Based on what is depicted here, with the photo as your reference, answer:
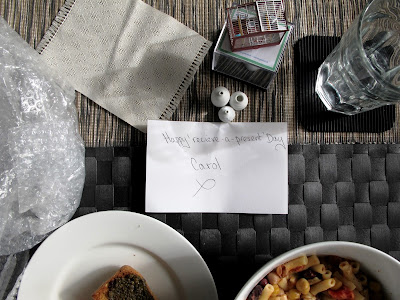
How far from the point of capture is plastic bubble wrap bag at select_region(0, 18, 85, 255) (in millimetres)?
572

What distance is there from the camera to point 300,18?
66cm

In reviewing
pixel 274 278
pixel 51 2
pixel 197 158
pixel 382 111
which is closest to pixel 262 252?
pixel 274 278

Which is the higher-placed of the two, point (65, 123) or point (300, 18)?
point (300, 18)

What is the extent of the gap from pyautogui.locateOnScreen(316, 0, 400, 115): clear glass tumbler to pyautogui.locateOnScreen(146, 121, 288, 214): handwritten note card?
12 cm

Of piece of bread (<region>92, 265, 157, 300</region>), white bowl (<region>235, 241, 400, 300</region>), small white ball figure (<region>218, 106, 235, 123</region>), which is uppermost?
small white ball figure (<region>218, 106, 235, 123</region>)

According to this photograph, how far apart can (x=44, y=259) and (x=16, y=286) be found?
8 cm

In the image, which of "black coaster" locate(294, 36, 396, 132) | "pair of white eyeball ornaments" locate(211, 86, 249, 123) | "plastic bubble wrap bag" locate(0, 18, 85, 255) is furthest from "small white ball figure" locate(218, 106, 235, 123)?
"plastic bubble wrap bag" locate(0, 18, 85, 255)

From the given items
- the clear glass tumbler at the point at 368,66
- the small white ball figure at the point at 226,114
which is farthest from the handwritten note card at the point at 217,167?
the clear glass tumbler at the point at 368,66

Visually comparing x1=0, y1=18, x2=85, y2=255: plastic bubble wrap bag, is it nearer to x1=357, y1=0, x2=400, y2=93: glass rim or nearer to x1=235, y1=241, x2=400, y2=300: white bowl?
x1=235, y1=241, x2=400, y2=300: white bowl

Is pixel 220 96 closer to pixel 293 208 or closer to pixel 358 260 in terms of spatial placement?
pixel 293 208

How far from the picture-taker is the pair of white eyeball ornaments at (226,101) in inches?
24.3

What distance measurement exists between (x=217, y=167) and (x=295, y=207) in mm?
160

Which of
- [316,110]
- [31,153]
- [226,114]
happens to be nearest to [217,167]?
[226,114]

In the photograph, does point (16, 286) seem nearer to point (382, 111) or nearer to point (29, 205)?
point (29, 205)
